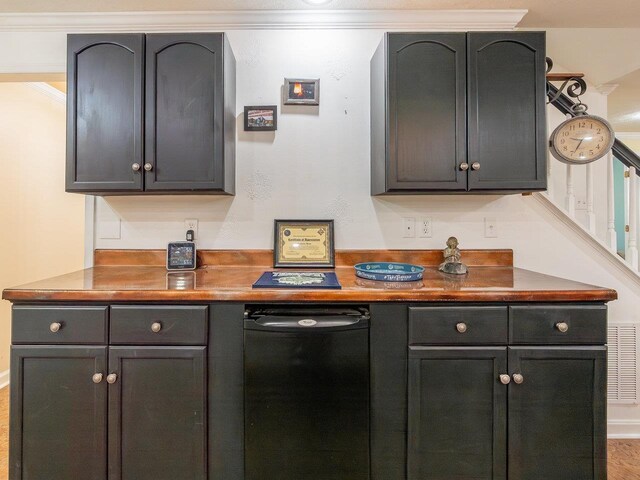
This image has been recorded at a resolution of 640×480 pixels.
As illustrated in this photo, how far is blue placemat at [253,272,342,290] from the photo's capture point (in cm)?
139

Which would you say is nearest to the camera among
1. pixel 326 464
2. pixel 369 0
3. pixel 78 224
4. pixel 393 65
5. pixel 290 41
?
pixel 326 464

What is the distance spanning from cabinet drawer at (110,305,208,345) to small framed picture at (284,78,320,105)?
4.31ft

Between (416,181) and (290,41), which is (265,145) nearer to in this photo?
(290,41)

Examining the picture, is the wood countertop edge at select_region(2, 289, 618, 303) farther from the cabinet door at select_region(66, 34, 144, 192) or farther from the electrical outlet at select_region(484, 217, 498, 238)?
the electrical outlet at select_region(484, 217, 498, 238)

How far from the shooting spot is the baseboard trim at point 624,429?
6.60 ft

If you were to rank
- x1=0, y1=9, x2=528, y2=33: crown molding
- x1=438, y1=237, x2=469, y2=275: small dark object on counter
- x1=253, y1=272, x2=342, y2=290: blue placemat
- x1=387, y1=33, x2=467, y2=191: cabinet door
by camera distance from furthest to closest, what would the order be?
x1=0, y1=9, x2=528, y2=33: crown molding
x1=438, y1=237, x2=469, y2=275: small dark object on counter
x1=387, y1=33, x2=467, y2=191: cabinet door
x1=253, y1=272, x2=342, y2=290: blue placemat

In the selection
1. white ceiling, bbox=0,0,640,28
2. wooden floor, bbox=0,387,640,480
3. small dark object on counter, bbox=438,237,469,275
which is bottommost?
wooden floor, bbox=0,387,640,480

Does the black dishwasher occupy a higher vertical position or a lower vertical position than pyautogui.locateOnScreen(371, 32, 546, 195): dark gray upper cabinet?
lower

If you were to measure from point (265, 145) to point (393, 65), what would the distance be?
2.73 ft

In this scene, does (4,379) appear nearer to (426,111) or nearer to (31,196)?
(31,196)

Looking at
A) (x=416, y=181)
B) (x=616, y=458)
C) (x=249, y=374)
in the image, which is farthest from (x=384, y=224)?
(x=616, y=458)

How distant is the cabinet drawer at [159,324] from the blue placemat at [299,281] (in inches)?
10.9

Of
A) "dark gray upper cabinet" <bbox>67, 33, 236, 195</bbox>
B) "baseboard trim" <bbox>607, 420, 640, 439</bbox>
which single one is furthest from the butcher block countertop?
"baseboard trim" <bbox>607, 420, 640, 439</bbox>

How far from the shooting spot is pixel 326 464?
1.29 meters
